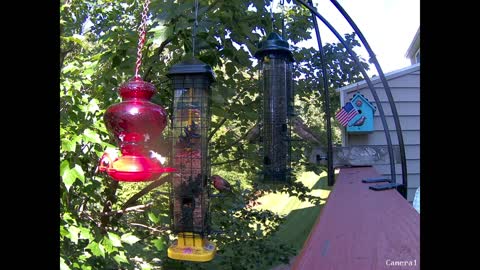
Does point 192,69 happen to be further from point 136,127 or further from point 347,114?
point 347,114

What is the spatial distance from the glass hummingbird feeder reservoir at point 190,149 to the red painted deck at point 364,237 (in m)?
0.71

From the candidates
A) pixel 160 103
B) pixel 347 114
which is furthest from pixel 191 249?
pixel 347 114

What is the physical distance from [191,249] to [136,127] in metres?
0.61

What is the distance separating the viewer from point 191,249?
182cm

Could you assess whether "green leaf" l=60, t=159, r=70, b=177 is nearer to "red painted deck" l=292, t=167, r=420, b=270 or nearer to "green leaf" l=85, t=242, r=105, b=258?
"green leaf" l=85, t=242, r=105, b=258

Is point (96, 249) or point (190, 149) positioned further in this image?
point (96, 249)

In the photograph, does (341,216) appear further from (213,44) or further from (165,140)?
(213,44)

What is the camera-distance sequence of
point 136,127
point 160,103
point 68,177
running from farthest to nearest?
1. point 160,103
2. point 68,177
3. point 136,127

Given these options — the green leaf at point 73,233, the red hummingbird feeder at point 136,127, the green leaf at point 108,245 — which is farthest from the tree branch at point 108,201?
the red hummingbird feeder at point 136,127

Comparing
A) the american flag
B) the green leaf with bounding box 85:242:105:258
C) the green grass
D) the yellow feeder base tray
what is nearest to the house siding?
the american flag
